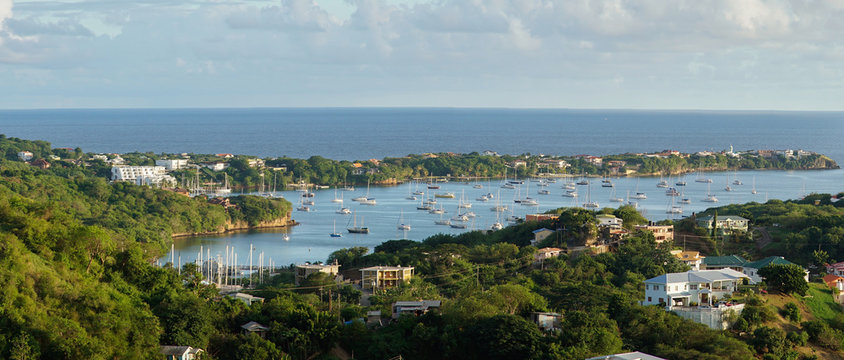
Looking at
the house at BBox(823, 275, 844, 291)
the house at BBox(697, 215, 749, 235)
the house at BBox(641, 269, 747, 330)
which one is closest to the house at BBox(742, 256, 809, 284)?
the house at BBox(823, 275, 844, 291)

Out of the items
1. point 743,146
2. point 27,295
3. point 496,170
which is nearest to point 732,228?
point 27,295

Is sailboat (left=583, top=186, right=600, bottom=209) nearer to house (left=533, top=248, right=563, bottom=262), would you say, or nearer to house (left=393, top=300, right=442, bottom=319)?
house (left=533, top=248, right=563, bottom=262)

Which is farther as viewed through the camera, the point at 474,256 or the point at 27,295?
the point at 474,256

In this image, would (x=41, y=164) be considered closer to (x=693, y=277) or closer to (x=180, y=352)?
(x=180, y=352)

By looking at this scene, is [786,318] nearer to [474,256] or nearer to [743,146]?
[474,256]

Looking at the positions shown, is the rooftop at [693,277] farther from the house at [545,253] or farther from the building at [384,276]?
the building at [384,276]

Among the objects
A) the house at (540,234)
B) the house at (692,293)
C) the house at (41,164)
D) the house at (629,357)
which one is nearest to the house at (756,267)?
the house at (692,293)

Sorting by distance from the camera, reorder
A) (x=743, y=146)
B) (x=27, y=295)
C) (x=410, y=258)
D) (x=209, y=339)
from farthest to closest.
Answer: (x=743, y=146) < (x=410, y=258) < (x=209, y=339) < (x=27, y=295)
